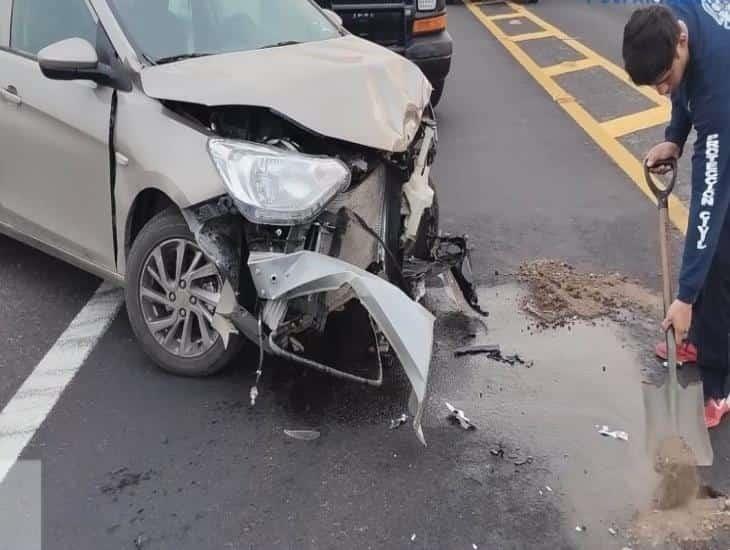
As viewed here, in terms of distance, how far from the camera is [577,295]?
4.59 meters

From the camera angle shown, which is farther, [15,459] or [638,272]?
[638,272]

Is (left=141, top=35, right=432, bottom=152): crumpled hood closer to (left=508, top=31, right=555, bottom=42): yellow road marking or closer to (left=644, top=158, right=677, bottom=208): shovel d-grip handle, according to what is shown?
(left=644, top=158, right=677, bottom=208): shovel d-grip handle

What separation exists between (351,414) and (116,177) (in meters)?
1.47

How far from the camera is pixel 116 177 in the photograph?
12.4 ft

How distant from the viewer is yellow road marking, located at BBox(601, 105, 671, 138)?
25.4 feet

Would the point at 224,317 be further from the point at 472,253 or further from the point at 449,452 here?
the point at 472,253

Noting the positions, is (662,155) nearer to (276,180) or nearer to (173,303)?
(276,180)

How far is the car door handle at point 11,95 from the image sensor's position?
4.16 meters

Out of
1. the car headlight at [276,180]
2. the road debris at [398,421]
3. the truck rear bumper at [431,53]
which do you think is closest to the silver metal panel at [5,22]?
the car headlight at [276,180]

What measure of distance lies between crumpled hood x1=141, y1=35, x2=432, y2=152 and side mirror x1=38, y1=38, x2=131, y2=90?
18cm

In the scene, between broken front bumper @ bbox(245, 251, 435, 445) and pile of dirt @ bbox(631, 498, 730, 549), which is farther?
broken front bumper @ bbox(245, 251, 435, 445)

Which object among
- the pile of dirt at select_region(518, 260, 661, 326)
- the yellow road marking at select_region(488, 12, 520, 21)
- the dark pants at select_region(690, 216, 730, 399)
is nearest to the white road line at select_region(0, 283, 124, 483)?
the pile of dirt at select_region(518, 260, 661, 326)

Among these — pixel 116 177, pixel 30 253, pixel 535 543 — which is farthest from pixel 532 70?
pixel 535 543

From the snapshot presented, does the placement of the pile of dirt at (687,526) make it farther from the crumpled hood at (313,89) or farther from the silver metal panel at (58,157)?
the silver metal panel at (58,157)
